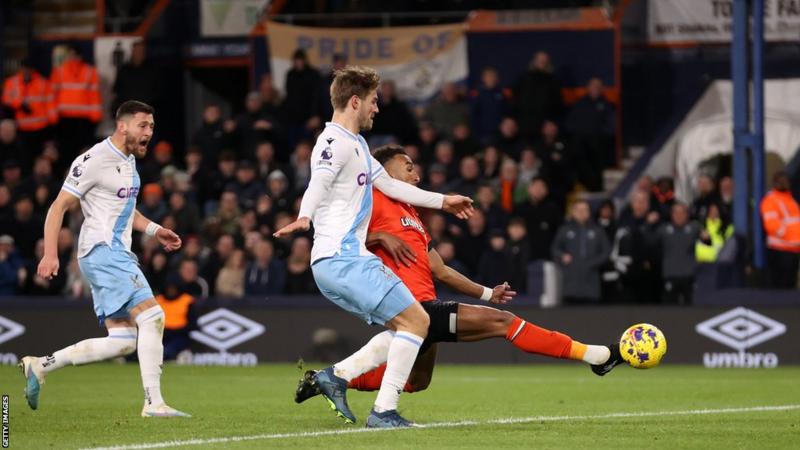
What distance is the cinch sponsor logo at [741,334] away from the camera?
1791 centimetres

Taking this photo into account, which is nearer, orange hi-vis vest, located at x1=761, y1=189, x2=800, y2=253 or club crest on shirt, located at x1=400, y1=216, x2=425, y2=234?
club crest on shirt, located at x1=400, y1=216, x2=425, y2=234

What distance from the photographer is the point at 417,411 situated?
11.5 meters

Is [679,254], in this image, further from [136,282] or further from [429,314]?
[429,314]

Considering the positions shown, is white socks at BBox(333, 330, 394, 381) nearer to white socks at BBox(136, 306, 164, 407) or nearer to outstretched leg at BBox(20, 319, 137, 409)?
white socks at BBox(136, 306, 164, 407)

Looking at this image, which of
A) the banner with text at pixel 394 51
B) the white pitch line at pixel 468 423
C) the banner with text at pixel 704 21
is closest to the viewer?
the white pitch line at pixel 468 423

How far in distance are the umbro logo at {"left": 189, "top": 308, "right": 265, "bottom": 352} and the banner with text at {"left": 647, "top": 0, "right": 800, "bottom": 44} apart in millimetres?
8694

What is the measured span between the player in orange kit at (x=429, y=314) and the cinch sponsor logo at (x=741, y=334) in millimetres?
8404

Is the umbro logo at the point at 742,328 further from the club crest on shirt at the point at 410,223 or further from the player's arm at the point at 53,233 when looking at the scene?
the player's arm at the point at 53,233

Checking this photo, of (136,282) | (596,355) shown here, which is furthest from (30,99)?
(596,355)

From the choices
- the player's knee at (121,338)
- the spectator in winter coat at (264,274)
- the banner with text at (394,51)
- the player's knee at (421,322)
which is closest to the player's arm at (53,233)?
the player's knee at (121,338)

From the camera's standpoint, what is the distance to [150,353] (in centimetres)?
1066

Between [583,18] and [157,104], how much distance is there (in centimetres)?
706

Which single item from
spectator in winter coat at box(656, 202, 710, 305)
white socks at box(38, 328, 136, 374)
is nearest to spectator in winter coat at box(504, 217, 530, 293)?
spectator in winter coat at box(656, 202, 710, 305)

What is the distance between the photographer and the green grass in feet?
29.6
